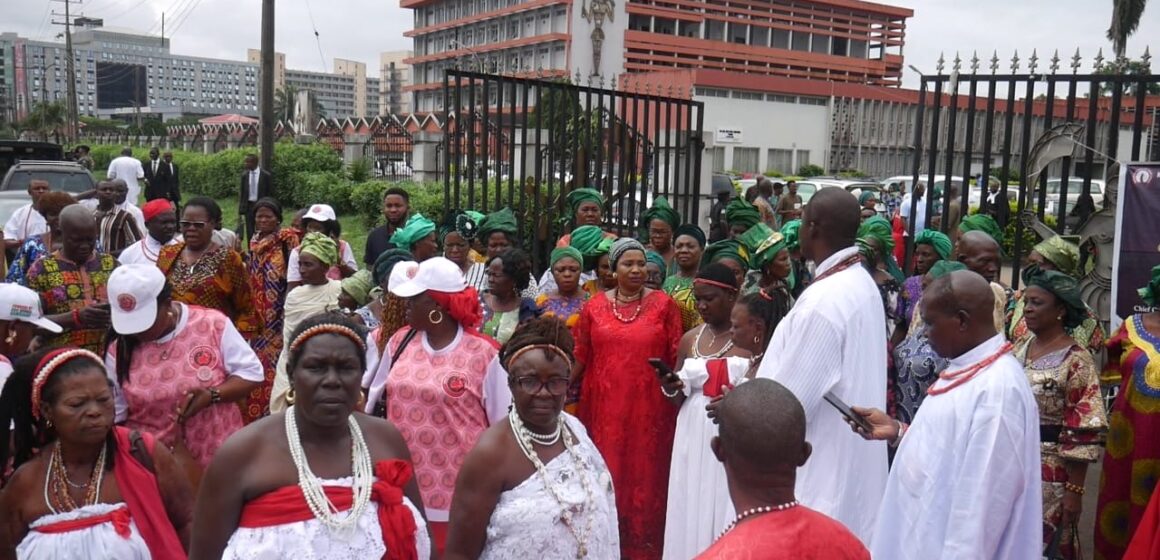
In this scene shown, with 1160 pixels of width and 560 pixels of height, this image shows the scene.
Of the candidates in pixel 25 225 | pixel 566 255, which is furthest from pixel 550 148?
pixel 25 225

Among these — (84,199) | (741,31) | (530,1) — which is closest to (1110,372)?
(84,199)

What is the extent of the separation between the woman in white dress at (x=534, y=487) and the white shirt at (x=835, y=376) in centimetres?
93

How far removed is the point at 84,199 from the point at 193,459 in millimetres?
8414

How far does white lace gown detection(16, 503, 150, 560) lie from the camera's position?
3.01 metres

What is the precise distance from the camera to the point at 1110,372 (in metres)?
5.04

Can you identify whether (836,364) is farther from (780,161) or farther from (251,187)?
(780,161)

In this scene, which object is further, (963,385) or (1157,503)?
(1157,503)

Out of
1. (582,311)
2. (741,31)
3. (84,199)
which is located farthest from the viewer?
(741,31)

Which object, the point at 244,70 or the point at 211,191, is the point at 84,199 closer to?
the point at 211,191

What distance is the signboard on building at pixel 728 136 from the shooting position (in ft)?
147

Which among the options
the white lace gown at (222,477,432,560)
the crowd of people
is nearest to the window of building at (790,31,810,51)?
the crowd of people

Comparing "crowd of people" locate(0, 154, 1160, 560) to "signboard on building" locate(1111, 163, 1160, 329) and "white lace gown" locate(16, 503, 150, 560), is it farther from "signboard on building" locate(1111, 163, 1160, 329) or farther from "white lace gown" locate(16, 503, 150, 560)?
"signboard on building" locate(1111, 163, 1160, 329)

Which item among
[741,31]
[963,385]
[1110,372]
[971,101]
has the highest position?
[741,31]

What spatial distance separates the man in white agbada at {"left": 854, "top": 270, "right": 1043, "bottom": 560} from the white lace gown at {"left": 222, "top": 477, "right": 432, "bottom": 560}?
171cm
